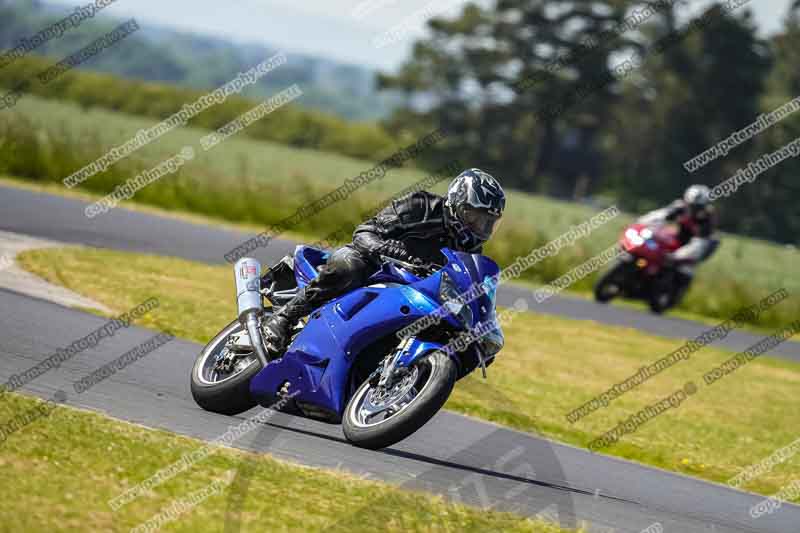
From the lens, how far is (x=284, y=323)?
Result: 7.84 m

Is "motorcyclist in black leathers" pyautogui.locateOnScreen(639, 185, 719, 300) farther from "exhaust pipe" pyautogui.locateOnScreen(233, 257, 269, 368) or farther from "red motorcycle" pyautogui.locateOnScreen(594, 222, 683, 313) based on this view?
"exhaust pipe" pyautogui.locateOnScreen(233, 257, 269, 368)

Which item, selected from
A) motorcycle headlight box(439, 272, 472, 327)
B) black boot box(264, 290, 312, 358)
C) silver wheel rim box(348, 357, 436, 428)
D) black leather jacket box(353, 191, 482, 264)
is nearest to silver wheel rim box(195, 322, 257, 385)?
black boot box(264, 290, 312, 358)

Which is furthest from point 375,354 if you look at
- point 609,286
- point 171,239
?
point 609,286

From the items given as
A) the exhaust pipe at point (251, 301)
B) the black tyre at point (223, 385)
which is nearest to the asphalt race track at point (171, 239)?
the exhaust pipe at point (251, 301)

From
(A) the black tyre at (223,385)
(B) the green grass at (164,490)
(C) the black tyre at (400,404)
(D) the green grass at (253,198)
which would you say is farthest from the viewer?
(D) the green grass at (253,198)

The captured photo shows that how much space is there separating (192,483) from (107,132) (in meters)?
26.1

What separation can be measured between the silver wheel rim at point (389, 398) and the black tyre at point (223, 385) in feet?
2.61

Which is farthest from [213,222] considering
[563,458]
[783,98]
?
[783,98]

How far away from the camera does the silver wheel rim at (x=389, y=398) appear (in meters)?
6.94

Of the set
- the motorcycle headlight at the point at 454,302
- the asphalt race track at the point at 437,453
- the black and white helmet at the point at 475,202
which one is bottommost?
the asphalt race track at the point at 437,453

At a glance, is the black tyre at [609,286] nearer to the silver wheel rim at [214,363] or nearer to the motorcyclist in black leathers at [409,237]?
the silver wheel rim at [214,363]

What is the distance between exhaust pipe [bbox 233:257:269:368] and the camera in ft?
25.3

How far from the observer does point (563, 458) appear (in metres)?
9.16

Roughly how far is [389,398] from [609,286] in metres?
15.7
